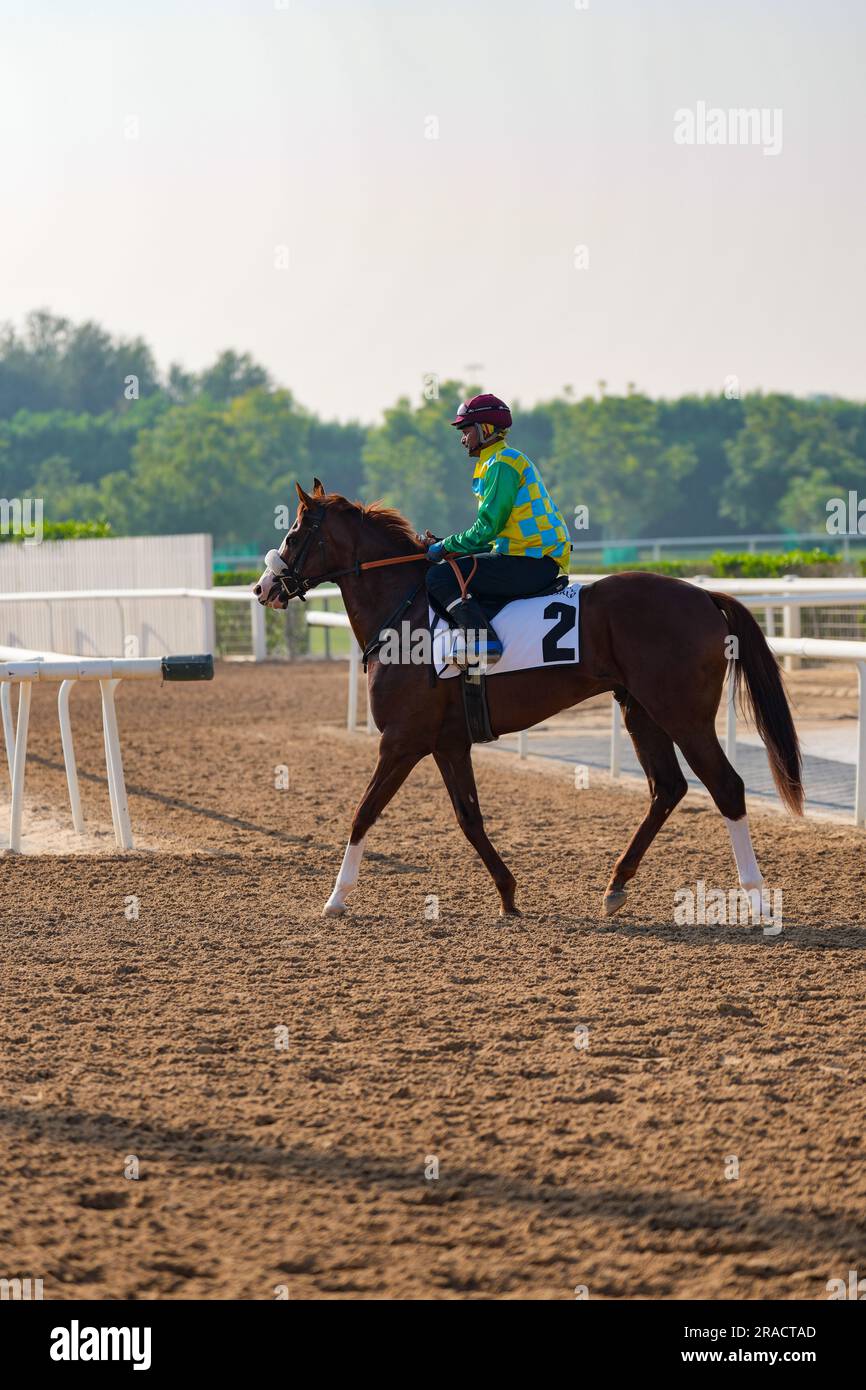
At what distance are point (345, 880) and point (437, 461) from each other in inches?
2904

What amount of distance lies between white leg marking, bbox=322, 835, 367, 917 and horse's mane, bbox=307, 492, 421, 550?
4.76 ft

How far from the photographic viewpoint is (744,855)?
20.8ft

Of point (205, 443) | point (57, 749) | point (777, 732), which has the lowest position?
point (57, 749)

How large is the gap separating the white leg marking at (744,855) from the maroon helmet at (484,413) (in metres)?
1.99

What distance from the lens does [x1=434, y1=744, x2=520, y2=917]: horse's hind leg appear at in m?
6.38

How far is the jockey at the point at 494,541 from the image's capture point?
645 cm

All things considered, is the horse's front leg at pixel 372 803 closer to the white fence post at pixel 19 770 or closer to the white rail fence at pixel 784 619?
the white rail fence at pixel 784 619

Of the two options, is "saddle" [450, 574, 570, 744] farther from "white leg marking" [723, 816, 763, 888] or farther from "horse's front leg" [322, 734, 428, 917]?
"white leg marking" [723, 816, 763, 888]

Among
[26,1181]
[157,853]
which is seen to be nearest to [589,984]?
[26,1181]

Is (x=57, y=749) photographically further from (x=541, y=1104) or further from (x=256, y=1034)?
(x=541, y=1104)

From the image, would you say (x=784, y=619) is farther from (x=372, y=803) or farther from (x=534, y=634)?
(x=372, y=803)

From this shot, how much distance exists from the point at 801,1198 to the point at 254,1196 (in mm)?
1242

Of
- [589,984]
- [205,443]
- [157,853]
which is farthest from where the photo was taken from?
[205,443]

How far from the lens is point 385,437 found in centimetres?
8669
